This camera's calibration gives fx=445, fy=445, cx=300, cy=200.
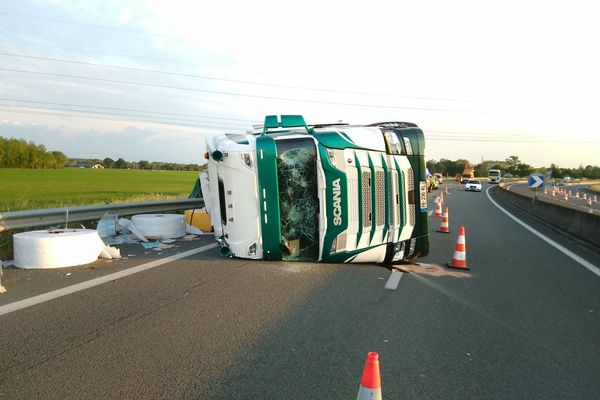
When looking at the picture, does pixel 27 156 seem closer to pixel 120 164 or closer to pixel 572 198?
pixel 120 164

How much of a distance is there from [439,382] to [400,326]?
118 centimetres

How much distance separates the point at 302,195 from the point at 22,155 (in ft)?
316

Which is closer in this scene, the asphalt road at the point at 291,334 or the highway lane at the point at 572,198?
the asphalt road at the point at 291,334

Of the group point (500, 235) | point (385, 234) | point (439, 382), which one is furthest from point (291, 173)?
point (500, 235)

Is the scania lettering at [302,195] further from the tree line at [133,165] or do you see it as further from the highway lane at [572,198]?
the tree line at [133,165]

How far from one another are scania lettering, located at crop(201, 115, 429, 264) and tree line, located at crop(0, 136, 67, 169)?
9416 centimetres

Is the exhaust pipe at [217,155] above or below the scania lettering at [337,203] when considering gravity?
above

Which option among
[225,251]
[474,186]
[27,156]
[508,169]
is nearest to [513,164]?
[508,169]

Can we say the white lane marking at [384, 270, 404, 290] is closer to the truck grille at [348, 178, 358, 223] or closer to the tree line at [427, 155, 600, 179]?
the truck grille at [348, 178, 358, 223]

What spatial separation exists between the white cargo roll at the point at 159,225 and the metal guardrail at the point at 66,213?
59 centimetres

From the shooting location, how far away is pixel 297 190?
6793mm

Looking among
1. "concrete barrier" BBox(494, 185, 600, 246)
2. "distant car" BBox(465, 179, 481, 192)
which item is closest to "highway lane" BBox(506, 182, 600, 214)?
"concrete barrier" BBox(494, 185, 600, 246)

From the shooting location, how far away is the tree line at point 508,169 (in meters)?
140

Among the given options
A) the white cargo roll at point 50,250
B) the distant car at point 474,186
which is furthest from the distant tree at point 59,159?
the white cargo roll at point 50,250
